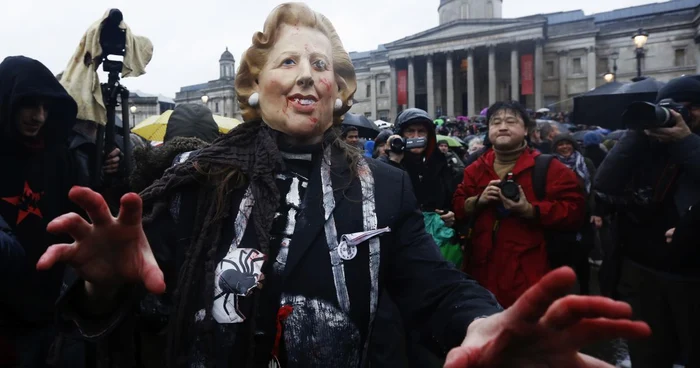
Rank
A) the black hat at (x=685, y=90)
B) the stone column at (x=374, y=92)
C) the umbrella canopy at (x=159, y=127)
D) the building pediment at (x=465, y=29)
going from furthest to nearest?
the stone column at (x=374, y=92) → the building pediment at (x=465, y=29) → the umbrella canopy at (x=159, y=127) → the black hat at (x=685, y=90)

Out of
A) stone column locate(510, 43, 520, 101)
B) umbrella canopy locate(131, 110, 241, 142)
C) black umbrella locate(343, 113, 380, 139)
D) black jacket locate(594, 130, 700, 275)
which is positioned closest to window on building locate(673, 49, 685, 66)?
stone column locate(510, 43, 520, 101)

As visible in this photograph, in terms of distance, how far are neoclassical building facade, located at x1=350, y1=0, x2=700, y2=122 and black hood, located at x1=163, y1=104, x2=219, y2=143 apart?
128ft

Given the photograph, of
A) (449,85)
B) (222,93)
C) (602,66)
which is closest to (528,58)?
(602,66)

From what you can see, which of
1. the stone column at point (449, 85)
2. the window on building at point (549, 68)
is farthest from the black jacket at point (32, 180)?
the window on building at point (549, 68)

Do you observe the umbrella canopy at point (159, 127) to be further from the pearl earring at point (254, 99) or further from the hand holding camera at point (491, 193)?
the pearl earring at point (254, 99)

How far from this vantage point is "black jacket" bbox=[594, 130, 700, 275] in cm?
303

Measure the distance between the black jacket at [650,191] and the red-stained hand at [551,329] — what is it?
2.55 meters

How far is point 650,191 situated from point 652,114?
0.59 m

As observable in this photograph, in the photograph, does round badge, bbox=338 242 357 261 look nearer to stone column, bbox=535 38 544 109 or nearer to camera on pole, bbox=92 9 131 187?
camera on pole, bbox=92 9 131 187

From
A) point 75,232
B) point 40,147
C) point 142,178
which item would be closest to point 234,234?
point 75,232

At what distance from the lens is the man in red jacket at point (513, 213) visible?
3340 millimetres

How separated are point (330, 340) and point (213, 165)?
0.72 metres

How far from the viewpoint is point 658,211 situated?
328cm

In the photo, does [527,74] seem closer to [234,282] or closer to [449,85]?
[449,85]
